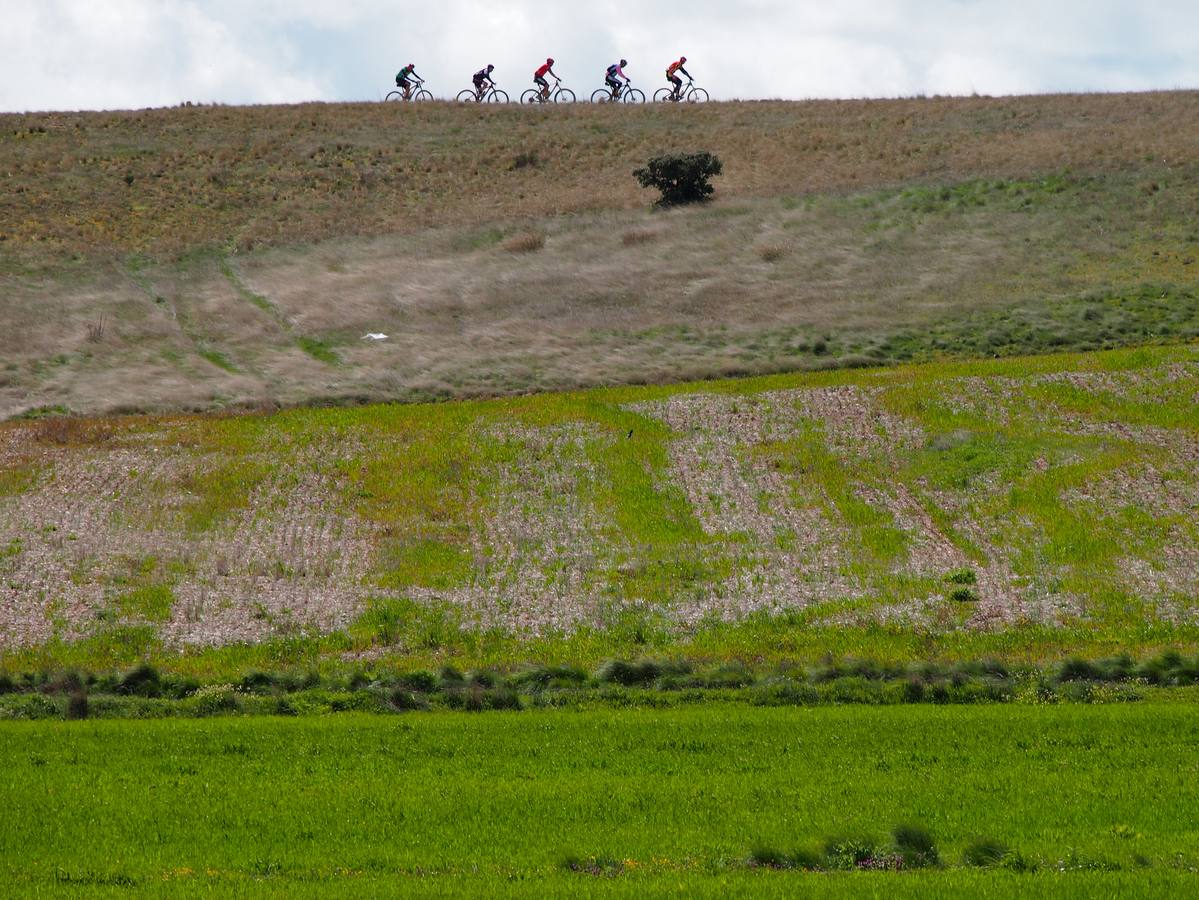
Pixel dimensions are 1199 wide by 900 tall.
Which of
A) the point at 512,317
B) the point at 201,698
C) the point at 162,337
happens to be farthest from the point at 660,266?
the point at 201,698

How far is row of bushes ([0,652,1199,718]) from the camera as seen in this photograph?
18.9m

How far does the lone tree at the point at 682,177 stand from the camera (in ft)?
199

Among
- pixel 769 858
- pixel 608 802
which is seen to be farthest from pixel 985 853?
pixel 608 802

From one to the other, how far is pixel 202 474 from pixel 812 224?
1298 inches

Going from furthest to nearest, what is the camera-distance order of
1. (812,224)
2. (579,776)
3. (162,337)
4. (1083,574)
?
(812,224)
(162,337)
(1083,574)
(579,776)

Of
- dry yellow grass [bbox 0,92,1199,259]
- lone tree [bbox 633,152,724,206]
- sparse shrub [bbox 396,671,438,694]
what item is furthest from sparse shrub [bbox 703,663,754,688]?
lone tree [bbox 633,152,724,206]

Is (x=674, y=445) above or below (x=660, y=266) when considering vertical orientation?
below

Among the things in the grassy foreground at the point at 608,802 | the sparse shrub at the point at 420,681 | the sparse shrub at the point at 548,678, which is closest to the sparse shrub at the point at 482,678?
the sparse shrub at the point at 548,678

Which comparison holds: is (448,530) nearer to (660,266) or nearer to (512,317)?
(512,317)

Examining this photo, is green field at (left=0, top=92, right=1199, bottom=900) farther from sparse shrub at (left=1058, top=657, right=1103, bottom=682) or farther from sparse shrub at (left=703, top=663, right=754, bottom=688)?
sparse shrub at (left=1058, top=657, right=1103, bottom=682)

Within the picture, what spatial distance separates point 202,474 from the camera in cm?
3036

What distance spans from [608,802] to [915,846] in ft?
10.0

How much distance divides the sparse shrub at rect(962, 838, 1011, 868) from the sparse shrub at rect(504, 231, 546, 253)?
44.2 metres

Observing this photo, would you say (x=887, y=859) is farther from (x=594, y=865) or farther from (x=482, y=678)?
(x=482, y=678)
